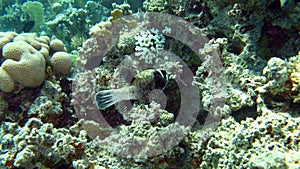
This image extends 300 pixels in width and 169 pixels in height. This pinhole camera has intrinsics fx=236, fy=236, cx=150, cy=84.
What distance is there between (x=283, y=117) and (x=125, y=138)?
1.44 m

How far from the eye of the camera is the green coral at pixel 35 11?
720 centimetres

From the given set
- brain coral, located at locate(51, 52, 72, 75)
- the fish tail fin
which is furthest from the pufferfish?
brain coral, located at locate(51, 52, 72, 75)

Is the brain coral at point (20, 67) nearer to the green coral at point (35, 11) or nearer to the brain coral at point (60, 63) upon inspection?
the brain coral at point (60, 63)

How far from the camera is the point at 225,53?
286cm

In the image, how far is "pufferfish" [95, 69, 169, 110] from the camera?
279cm

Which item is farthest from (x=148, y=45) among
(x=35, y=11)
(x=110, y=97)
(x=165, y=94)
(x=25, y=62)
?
(x=35, y=11)

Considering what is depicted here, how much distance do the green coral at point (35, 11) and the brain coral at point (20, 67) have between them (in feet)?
15.6

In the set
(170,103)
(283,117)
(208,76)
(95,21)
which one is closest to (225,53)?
(208,76)

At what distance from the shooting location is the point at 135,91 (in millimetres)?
2799

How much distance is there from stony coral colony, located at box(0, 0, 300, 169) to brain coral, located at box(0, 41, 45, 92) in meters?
0.01

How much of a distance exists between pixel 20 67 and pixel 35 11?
5231 mm

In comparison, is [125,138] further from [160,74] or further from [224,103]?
[224,103]

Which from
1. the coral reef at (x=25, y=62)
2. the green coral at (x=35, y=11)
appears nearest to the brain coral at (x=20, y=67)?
the coral reef at (x=25, y=62)

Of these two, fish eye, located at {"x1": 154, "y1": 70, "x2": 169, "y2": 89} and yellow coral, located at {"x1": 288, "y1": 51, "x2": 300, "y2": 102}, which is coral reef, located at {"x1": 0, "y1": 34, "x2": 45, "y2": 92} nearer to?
fish eye, located at {"x1": 154, "y1": 70, "x2": 169, "y2": 89}
